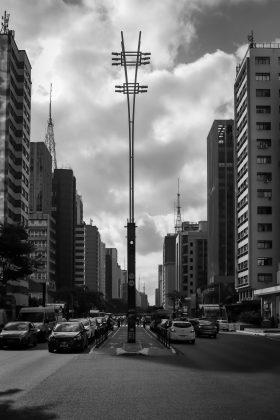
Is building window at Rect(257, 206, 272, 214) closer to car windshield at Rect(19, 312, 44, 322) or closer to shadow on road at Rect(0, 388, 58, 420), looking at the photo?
car windshield at Rect(19, 312, 44, 322)

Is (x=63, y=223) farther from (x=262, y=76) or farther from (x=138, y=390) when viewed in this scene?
→ (x=138, y=390)

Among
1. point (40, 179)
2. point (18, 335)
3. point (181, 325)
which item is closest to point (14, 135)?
point (40, 179)

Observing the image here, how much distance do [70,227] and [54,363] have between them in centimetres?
16552

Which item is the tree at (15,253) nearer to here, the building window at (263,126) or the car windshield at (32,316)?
the car windshield at (32,316)

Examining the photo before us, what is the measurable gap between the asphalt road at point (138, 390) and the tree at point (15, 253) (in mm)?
30205

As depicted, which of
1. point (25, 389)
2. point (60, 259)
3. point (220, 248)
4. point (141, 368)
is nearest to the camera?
point (25, 389)

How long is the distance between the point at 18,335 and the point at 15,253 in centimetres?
2204

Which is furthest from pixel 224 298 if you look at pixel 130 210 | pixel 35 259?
pixel 130 210

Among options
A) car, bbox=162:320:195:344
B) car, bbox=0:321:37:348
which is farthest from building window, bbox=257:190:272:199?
car, bbox=0:321:37:348

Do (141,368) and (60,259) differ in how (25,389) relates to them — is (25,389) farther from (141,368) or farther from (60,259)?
(60,259)

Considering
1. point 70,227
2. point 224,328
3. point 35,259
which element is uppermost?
point 70,227

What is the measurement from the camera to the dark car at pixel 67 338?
1137 inches

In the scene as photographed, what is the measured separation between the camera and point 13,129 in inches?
3991

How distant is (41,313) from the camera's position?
142 feet
